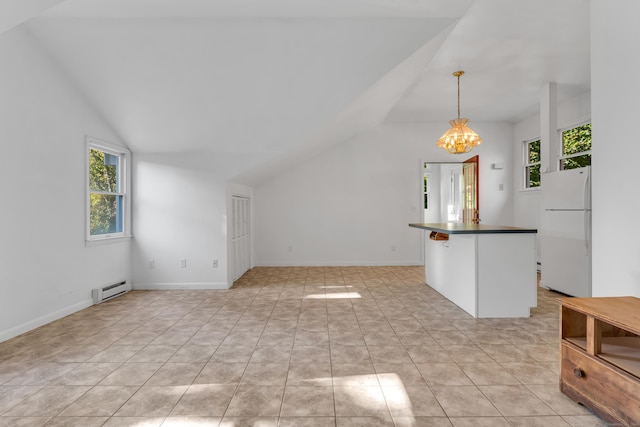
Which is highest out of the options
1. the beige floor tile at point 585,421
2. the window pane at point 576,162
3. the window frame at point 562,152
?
the window frame at point 562,152

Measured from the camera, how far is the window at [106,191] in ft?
14.6

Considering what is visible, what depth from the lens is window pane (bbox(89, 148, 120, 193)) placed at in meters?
4.49

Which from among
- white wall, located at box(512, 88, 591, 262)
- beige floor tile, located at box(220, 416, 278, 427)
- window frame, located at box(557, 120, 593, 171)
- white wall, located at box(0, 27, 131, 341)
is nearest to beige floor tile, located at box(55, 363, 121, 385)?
beige floor tile, located at box(220, 416, 278, 427)

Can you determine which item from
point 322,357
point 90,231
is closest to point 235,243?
point 90,231

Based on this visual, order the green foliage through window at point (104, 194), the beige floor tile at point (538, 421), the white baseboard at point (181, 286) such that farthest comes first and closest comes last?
the white baseboard at point (181, 286) → the green foliage through window at point (104, 194) → the beige floor tile at point (538, 421)

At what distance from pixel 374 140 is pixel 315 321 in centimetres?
466

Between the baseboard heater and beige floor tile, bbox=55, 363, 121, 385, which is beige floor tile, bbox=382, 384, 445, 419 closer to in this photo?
beige floor tile, bbox=55, 363, 121, 385

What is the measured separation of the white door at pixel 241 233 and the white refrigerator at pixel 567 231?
4611 mm

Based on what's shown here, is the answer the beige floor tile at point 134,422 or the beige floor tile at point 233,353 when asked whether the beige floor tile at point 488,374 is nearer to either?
the beige floor tile at point 233,353

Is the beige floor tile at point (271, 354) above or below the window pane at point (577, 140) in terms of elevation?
below

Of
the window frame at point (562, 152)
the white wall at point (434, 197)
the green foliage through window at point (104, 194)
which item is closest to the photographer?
the green foliage through window at point (104, 194)

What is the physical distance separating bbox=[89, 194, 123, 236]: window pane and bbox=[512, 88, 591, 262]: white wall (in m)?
6.26

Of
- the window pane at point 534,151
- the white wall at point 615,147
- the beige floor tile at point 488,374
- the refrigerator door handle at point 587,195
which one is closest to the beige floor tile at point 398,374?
the beige floor tile at point 488,374

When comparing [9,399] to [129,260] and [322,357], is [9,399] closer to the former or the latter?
[322,357]
